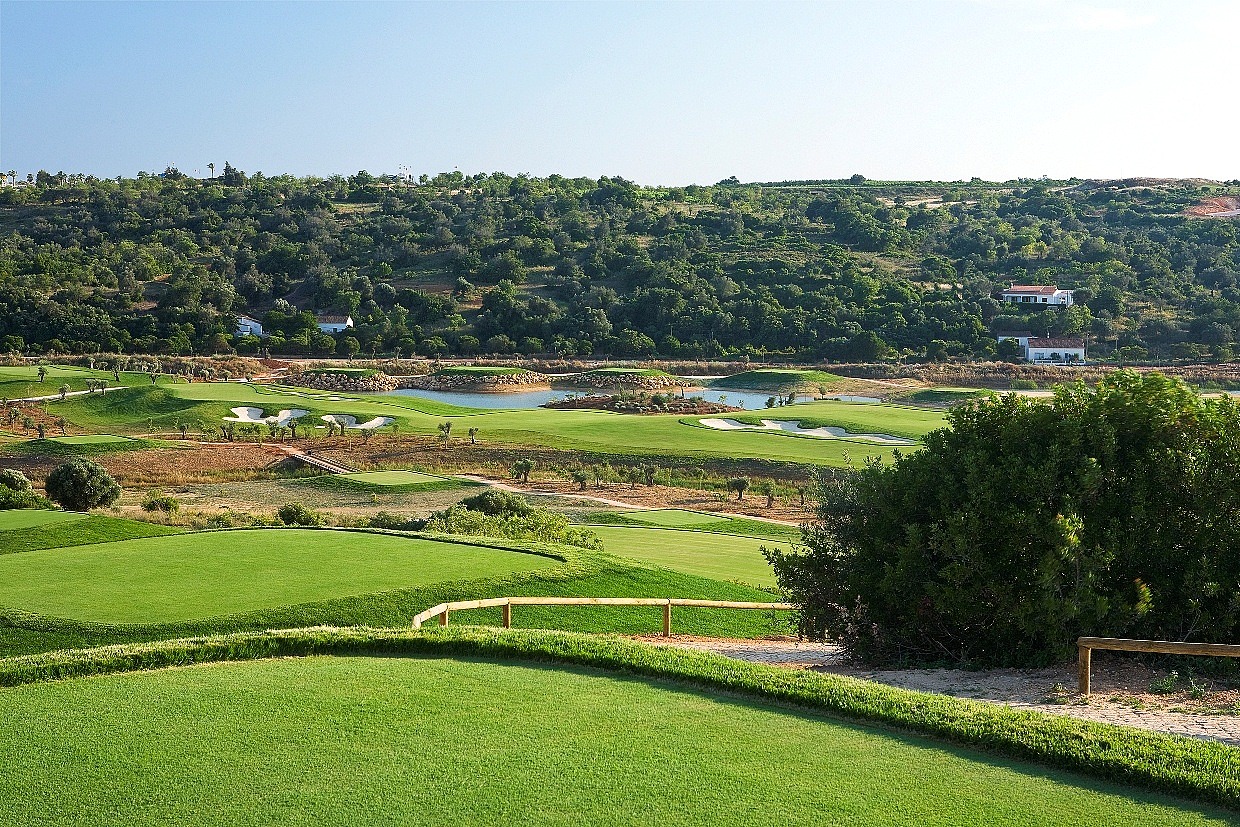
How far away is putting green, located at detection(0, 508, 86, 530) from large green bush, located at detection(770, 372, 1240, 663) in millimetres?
13287

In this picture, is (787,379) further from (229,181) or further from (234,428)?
(229,181)

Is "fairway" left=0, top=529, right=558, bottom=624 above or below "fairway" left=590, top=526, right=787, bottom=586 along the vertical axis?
above

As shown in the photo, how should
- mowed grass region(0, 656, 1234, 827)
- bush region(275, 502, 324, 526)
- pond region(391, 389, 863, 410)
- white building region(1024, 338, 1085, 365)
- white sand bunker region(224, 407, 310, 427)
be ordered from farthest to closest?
white building region(1024, 338, 1085, 365), pond region(391, 389, 863, 410), white sand bunker region(224, 407, 310, 427), bush region(275, 502, 324, 526), mowed grass region(0, 656, 1234, 827)

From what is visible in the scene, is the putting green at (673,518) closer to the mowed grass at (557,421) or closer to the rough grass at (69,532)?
the mowed grass at (557,421)

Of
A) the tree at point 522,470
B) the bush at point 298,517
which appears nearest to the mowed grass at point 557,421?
the tree at point 522,470

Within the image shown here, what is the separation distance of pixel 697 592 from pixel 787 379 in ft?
186

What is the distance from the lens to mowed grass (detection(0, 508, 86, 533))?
19120mm

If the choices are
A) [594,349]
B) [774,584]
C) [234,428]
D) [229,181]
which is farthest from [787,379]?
[229,181]

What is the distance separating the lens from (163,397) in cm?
5278

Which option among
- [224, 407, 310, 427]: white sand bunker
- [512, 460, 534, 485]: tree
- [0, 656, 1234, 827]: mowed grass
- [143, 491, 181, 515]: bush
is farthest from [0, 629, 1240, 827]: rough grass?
[224, 407, 310, 427]: white sand bunker

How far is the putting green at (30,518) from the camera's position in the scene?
19141 mm

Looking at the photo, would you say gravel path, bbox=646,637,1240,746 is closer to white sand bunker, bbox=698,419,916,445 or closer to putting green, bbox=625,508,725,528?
putting green, bbox=625,508,725,528

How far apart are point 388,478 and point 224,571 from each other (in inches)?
788

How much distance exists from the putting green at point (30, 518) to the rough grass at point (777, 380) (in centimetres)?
5680
